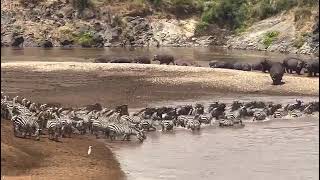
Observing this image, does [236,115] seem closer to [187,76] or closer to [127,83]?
[127,83]

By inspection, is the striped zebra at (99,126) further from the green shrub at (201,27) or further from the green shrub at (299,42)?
the green shrub at (201,27)

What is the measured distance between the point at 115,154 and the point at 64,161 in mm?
2326

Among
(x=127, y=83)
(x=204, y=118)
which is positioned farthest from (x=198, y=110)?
(x=127, y=83)

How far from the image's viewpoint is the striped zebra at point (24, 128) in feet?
62.7

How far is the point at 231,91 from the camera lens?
33438 millimetres

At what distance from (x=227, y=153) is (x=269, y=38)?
167 feet

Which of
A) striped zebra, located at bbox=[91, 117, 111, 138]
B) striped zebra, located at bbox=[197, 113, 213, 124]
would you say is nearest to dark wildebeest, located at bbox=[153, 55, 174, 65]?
striped zebra, located at bbox=[197, 113, 213, 124]

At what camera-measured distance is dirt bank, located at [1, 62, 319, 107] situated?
30891mm

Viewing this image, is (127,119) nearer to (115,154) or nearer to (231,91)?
(115,154)

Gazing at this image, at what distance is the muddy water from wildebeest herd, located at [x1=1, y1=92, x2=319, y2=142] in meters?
0.68

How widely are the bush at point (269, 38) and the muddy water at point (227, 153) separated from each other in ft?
144

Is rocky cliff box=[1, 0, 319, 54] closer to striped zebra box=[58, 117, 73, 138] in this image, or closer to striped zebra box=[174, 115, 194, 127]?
striped zebra box=[174, 115, 194, 127]

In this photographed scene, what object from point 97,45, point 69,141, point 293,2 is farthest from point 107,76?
point 293,2

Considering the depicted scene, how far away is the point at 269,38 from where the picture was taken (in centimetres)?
6812
